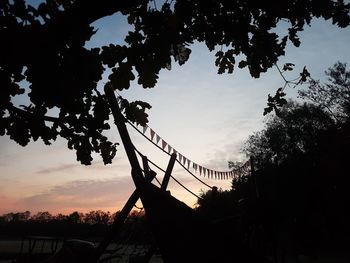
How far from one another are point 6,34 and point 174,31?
6.08 ft

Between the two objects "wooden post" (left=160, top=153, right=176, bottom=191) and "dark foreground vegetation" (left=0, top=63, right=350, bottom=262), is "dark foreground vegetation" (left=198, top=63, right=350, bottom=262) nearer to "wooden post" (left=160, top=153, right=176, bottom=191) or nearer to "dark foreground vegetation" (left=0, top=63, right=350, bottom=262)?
"dark foreground vegetation" (left=0, top=63, right=350, bottom=262)

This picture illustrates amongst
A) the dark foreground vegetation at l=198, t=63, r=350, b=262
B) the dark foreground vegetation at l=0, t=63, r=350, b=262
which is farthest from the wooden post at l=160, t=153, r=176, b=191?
the dark foreground vegetation at l=198, t=63, r=350, b=262

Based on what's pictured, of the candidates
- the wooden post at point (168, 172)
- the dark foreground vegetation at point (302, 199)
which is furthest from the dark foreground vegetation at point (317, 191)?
the wooden post at point (168, 172)

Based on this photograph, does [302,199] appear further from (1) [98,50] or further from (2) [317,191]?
(1) [98,50]

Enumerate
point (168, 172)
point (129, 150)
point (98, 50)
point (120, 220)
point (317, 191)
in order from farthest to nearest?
1. point (317, 191)
2. point (168, 172)
3. point (120, 220)
4. point (129, 150)
5. point (98, 50)

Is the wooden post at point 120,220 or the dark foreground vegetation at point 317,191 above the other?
the dark foreground vegetation at point 317,191

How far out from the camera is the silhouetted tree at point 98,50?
2820 mm

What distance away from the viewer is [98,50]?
10.4 feet

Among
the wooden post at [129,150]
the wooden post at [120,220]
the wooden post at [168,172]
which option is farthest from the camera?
the wooden post at [168,172]

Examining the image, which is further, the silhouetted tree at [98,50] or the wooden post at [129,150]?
the wooden post at [129,150]

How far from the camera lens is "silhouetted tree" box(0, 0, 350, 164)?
9.25ft

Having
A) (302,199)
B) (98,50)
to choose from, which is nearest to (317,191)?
(302,199)

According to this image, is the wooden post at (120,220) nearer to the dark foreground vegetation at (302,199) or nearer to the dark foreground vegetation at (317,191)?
the dark foreground vegetation at (302,199)

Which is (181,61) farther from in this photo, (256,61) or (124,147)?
(124,147)
